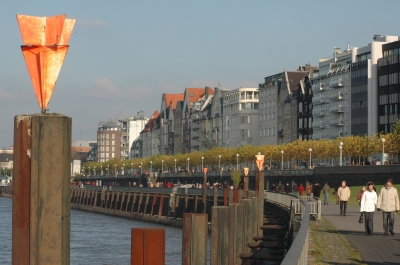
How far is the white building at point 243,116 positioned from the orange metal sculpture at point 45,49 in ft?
Result: 537

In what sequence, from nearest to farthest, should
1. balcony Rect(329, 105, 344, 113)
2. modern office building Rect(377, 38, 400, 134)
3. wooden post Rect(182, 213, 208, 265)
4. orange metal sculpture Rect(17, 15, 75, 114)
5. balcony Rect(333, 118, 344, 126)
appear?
orange metal sculpture Rect(17, 15, 75, 114) → wooden post Rect(182, 213, 208, 265) → modern office building Rect(377, 38, 400, 134) → balcony Rect(329, 105, 344, 113) → balcony Rect(333, 118, 344, 126)

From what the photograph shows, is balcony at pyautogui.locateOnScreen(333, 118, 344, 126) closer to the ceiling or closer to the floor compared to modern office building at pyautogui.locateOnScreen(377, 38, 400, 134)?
closer to the floor

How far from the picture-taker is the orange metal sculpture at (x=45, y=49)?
231 inches

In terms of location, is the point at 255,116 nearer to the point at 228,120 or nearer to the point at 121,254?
the point at 228,120

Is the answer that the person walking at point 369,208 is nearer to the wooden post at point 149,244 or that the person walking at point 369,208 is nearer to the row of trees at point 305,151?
the wooden post at point 149,244

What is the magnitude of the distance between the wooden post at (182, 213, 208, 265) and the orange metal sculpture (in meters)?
5.18

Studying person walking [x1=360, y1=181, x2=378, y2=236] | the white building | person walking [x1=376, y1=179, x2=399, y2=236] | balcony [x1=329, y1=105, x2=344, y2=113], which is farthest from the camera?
the white building

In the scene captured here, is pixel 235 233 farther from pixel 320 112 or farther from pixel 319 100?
pixel 319 100

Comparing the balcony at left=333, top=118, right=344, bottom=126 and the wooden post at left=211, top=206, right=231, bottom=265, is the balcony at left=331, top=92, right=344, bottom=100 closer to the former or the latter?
the balcony at left=333, top=118, right=344, bottom=126

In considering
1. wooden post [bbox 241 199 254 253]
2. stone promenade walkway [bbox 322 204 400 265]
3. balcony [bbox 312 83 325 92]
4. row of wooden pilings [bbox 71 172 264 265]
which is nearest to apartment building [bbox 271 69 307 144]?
balcony [bbox 312 83 325 92]

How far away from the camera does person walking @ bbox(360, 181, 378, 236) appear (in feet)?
80.3

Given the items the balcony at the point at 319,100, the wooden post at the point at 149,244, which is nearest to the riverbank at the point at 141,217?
the balcony at the point at 319,100

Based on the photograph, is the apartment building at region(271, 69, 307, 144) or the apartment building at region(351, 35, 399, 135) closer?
the apartment building at region(351, 35, 399, 135)

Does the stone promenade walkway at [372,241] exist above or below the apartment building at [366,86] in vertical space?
below
